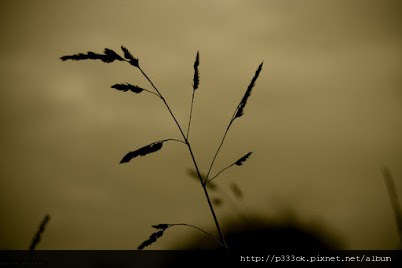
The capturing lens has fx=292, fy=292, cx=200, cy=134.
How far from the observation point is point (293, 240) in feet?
77.8

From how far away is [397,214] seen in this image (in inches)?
111

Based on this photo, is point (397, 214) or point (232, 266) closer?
point (232, 266)

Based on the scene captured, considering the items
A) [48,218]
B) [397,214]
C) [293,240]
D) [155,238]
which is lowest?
[293,240]

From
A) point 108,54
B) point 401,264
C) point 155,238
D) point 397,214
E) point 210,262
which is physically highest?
point 108,54

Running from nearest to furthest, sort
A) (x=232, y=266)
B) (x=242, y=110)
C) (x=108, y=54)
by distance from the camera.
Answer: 1. (x=232, y=266)
2. (x=108, y=54)
3. (x=242, y=110)

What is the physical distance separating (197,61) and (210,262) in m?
12.3

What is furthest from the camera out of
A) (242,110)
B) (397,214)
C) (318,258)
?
(318,258)

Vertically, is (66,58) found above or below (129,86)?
above

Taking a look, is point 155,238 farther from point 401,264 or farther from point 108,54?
point 401,264

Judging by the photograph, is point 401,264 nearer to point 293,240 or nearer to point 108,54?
point 108,54

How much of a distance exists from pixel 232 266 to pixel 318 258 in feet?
10.8

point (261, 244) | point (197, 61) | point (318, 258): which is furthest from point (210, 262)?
point (197, 61)

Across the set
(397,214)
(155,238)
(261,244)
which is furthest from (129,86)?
(261,244)

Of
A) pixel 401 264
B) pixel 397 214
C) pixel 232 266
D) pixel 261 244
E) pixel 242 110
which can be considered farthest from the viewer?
pixel 261 244
